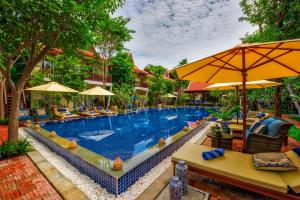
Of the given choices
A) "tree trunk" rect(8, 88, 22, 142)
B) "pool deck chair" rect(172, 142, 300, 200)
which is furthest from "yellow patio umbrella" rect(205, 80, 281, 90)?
"tree trunk" rect(8, 88, 22, 142)

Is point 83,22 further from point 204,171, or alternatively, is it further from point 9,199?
point 204,171

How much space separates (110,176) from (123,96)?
53.2 ft

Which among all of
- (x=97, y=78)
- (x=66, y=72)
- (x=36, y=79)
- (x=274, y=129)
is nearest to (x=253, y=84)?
(x=274, y=129)

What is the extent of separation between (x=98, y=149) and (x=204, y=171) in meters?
4.80

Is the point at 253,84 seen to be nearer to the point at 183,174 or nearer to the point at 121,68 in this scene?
the point at 183,174

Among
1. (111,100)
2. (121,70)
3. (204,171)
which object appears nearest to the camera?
(204,171)

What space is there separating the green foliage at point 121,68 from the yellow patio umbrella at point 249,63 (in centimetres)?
1831

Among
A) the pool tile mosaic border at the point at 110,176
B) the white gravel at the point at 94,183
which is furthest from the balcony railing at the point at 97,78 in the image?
the white gravel at the point at 94,183

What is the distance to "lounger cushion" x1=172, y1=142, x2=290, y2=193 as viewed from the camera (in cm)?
248

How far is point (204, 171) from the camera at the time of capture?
311 cm

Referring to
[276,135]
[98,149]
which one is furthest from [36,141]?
[276,135]

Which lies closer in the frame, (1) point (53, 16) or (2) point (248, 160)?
(2) point (248, 160)

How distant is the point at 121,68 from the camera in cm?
2222

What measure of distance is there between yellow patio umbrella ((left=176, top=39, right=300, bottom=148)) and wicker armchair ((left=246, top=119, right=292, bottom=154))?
0.98 feet
